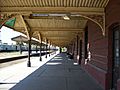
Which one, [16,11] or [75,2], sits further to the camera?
[16,11]

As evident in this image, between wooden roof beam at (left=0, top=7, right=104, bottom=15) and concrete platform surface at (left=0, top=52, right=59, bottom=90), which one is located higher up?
wooden roof beam at (left=0, top=7, right=104, bottom=15)

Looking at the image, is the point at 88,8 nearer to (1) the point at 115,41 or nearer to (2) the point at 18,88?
(1) the point at 115,41

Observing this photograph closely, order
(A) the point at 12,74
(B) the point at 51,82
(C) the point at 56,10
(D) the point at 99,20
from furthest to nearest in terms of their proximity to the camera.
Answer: (A) the point at 12,74 → (B) the point at 51,82 → (D) the point at 99,20 → (C) the point at 56,10

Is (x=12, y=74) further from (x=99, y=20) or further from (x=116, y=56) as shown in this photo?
(x=116, y=56)

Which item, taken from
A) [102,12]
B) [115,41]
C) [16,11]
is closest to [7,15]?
[16,11]

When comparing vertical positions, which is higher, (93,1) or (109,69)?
(93,1)

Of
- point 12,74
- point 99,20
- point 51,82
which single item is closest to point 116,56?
point 99,20

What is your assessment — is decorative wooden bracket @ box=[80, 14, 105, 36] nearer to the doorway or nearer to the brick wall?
the brick wall

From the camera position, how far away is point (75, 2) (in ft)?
39.7

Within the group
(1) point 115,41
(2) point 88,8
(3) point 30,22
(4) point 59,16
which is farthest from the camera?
(3) point 30,22

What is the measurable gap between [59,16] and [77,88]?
8.28 meters

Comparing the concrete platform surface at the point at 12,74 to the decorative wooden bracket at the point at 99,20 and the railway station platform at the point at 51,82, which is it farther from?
the decorative wooden bracket at the point at 99,20

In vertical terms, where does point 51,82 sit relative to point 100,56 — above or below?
below

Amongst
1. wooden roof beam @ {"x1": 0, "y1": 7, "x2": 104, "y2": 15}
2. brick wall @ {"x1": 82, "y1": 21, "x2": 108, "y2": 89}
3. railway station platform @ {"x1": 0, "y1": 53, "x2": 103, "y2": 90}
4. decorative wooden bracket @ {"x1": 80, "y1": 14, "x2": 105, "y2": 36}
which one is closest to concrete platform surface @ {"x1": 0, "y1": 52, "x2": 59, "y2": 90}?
railway station platform @ {"x1": 0, "y1": 53, "x2": 103, "y2": 90}
